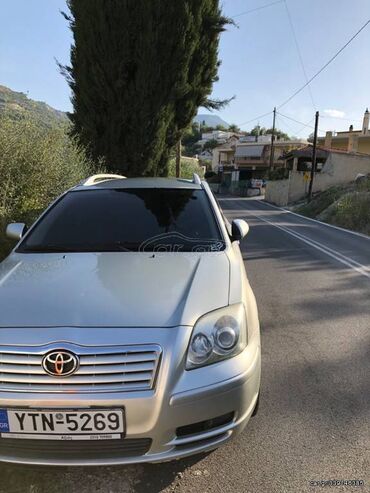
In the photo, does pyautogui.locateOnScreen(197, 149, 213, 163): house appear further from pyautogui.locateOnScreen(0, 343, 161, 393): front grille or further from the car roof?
pyautogui.locateOnScreen(0, 343, 161, 393): front grille

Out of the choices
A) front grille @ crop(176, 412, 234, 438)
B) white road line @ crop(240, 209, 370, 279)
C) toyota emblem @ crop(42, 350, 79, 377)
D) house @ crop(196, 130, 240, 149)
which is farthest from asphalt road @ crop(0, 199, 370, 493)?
house @ crop(196, 130, 240, 149)

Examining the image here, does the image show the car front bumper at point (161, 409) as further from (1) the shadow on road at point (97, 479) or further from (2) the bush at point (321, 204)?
(2) the bush at point (321, 204)

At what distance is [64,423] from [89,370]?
0.91ft

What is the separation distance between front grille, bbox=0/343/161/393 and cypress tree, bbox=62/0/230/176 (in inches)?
430

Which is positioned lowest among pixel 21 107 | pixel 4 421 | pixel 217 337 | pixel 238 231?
pixel 4 421

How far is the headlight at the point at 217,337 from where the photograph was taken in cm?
242

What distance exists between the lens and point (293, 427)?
3.12m

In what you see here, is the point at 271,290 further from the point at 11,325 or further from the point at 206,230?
the point at 11,325

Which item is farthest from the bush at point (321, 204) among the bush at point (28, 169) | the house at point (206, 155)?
the house at point (206, 155)

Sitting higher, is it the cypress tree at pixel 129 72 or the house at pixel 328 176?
the cypress tree at pixel 129 72

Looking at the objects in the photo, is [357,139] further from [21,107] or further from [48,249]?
[48,249]

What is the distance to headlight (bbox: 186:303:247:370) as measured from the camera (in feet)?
7.95

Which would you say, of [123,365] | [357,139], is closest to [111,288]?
[123,365]

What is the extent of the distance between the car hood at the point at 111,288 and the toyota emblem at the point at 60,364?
18 cm
